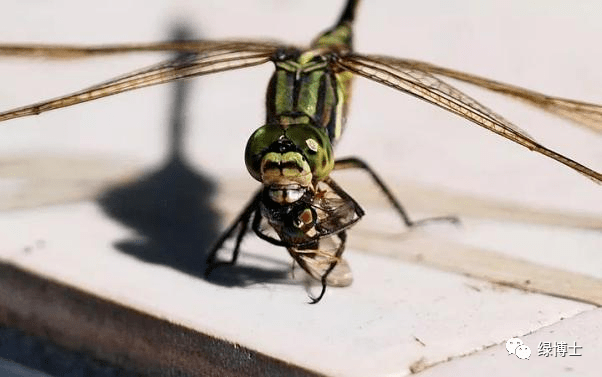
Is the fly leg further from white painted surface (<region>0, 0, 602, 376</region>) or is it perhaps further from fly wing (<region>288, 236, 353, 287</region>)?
fly wing (<region>288, 236, 353, 287</region>)

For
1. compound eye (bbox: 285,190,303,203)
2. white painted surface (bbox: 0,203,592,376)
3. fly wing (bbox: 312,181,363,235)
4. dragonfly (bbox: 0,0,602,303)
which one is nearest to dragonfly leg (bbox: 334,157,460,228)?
dragonfly (bbox: 0,0,602,303)

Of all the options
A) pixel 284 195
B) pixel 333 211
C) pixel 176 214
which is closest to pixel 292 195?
pixel 284 195

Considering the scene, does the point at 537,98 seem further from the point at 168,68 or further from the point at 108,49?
the point at 108,49

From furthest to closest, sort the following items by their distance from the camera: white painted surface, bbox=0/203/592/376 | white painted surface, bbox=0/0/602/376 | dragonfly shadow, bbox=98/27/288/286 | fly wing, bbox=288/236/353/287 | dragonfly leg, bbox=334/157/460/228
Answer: dragonfly leg, bbox=334/157/460/228, dragonfly shadow, bbox=98/27/288/286, fly wing, bbox=288/236/353/287, white painted surface, bbox=0/0/602/376, white painted surface, bbox=0/203/592/376

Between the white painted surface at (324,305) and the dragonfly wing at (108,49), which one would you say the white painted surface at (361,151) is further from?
the dragonfly wing at (108,49)

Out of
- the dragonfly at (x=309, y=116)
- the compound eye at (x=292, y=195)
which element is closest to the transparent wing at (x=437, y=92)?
the dragonfly at (x=309, y=116)

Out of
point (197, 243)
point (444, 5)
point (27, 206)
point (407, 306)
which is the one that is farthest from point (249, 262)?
point (444, 5)

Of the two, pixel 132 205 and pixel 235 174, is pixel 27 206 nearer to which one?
pixel 132 205
